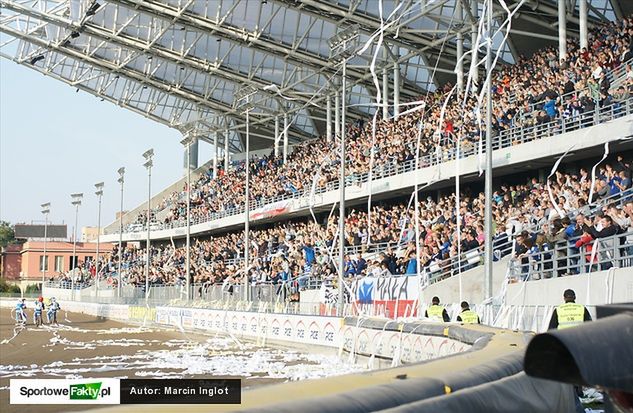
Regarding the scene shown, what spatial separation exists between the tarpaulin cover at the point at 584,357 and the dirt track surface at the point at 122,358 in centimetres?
940

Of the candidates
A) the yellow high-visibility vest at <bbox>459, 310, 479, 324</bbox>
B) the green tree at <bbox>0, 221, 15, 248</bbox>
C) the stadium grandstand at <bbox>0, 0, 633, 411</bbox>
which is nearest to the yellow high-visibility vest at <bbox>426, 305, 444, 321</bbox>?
the stadium grandstand at <bbox>0, 0, 633, 411</bbox>

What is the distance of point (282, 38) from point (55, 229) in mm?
105878

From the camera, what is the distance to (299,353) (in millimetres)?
25578

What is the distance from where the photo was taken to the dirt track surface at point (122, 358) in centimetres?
1744

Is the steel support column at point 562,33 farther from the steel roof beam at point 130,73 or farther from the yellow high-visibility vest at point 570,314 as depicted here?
the steel roof beam at point 130,73

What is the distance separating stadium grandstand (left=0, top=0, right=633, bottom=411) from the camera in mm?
21703

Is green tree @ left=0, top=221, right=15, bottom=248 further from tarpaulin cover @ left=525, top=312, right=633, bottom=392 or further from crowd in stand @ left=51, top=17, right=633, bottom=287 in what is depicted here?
tarpaulin cover @ left=525, top=312, right=633, bottom=392

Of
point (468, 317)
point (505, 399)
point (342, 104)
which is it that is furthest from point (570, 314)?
point (342, 104)

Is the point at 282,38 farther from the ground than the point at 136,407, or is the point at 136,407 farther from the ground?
the point at 282,38

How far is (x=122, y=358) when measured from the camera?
72.7ft

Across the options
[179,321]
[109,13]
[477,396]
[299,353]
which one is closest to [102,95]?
[109,13]

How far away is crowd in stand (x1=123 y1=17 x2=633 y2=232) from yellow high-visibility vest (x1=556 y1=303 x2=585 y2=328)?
1383 cm

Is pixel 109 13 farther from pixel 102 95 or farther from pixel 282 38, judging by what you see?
pixel 102 95

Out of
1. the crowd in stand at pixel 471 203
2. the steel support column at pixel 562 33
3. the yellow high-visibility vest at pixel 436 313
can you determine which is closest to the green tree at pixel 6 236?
the crowd in stand at pixel 471 203
